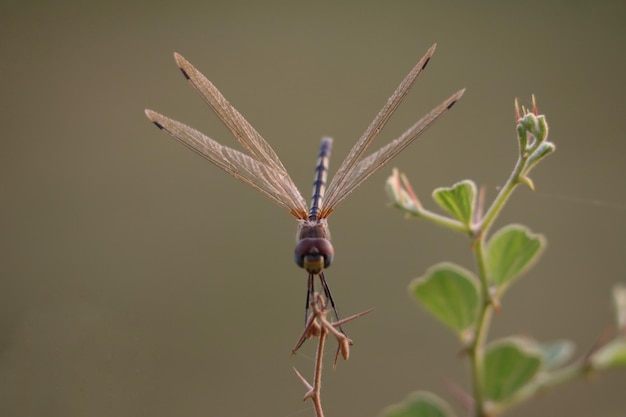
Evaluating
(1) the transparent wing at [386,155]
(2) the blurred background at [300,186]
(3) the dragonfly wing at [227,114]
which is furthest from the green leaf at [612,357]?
(2) the blurred background at [300,186]

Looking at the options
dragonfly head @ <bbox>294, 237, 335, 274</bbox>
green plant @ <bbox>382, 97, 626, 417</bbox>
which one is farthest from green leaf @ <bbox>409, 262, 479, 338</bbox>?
dragonfly head @ <bbox>294, 237, 335, 274</bbox>

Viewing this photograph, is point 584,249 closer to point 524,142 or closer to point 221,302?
point 221,302

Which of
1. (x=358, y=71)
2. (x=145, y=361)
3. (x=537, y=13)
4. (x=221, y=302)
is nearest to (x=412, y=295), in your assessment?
(x=145, y=361)

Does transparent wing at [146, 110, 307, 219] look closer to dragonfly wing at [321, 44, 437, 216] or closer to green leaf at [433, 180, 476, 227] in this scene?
dragonfly wing at [321, 44, 437, 216]

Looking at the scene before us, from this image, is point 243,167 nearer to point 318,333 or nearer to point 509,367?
point 318,333

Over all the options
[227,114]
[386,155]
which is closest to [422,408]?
[386,155]

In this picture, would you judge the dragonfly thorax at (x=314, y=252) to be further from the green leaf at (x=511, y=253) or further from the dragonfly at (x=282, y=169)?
the green leaf at (x=511, y=253)
